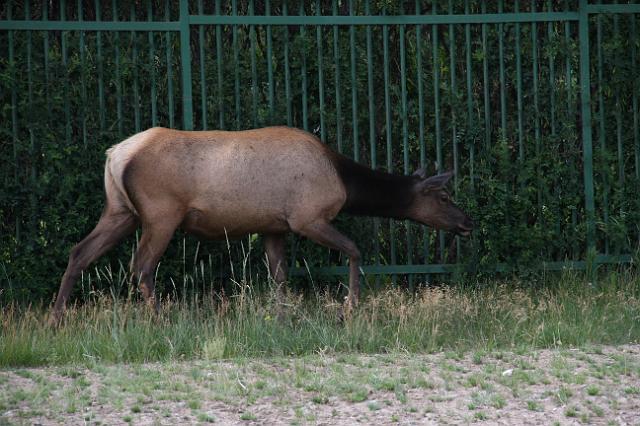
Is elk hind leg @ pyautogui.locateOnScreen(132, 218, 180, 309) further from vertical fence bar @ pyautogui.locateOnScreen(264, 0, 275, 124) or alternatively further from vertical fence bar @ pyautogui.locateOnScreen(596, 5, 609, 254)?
vertical fence bar @ pyautogui.locateOnScreen(596, 5, 609, 254)

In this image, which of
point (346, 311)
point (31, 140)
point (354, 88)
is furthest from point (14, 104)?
point (346, 311)

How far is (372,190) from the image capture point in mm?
9688

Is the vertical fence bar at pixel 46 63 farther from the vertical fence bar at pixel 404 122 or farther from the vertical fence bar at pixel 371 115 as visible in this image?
the vertical fence bar at pixel 404 122

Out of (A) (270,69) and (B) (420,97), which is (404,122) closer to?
(B) (420,97)

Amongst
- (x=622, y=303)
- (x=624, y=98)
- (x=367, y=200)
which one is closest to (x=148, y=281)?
(x=367, y=200)

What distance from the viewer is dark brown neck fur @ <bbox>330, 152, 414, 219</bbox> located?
9.61 meters

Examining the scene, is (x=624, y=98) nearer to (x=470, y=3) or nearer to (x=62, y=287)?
(x=470, y=3)

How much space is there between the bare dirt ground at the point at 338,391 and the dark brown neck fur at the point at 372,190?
7.66 ft

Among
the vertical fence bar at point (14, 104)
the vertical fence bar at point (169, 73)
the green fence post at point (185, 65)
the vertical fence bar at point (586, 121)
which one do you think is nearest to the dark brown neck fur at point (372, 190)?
the green fence post at point (185, 65)

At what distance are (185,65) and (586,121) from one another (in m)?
3.70

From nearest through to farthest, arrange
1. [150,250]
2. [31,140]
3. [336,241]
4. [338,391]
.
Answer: [338,391]
[150,250]
[336,241]
[31,140]

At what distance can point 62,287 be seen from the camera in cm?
903

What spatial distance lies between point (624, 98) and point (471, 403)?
17.0 feet

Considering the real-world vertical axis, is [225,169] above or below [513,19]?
below
